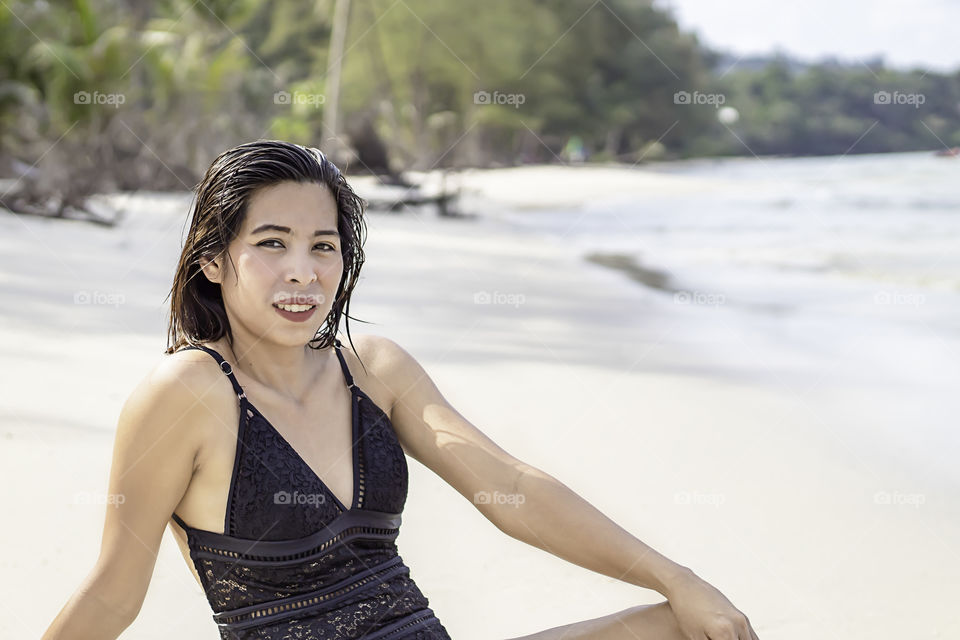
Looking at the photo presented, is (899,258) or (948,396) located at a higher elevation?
(899,258)

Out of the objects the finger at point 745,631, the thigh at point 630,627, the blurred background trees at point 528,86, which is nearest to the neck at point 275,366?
the thigh at point 630,627

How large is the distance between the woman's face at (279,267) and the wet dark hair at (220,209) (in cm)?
2

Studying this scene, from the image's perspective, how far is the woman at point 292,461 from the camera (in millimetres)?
1526

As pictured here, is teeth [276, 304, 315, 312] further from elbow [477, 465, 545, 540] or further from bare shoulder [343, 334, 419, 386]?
elbow [477, 465, 545, 540]

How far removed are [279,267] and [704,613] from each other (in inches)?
34.3

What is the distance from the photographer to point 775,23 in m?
63.8

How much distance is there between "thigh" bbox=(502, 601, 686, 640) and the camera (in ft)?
5.64

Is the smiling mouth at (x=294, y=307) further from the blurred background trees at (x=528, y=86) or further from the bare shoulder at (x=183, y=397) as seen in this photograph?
the blurred background trees at (x=528, y=86)

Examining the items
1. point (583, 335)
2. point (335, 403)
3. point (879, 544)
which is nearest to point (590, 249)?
point (583, 335)

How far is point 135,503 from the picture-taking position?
150 centimetres

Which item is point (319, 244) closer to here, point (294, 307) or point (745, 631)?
point (294, 307)

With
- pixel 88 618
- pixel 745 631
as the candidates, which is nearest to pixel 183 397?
pixel 88 618

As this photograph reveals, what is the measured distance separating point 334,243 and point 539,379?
4259mm

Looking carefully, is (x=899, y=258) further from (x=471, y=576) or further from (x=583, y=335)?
(x=471, y=576)
